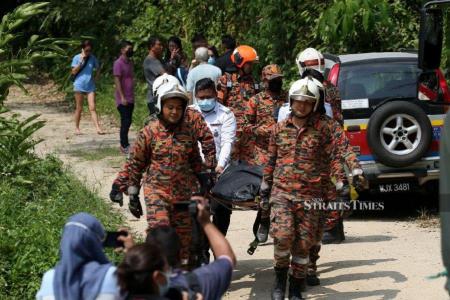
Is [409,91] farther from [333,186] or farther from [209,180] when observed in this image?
[209,180]

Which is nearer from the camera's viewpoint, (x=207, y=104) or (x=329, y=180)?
(x=329, y=180)

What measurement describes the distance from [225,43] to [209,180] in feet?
25.1

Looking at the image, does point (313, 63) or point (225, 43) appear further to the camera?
point (225, 43)

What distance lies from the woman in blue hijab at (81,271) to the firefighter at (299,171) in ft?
11.0

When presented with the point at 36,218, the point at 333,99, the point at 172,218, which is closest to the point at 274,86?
the point at 333,99

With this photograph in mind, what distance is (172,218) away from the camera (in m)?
7.84

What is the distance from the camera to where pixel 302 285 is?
870 cm

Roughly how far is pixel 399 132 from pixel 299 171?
3.24 meters

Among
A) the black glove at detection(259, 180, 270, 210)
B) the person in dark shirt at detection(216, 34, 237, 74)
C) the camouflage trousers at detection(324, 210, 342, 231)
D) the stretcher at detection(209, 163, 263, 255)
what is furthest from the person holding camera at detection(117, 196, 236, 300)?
the person in dark shirt at detection(216, 34, 237, 74)

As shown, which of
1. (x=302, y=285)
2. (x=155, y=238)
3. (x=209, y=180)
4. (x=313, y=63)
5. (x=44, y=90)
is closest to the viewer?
(x=155, y=238)

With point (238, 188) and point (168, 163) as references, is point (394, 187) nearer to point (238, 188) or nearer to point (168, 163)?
point (238, 188)

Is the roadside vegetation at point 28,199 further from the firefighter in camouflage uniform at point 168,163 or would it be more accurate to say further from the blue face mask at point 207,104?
the blue face mask at point 207,104

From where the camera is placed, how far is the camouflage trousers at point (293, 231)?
8125mm

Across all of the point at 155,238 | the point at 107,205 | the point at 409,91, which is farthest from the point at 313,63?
the point at 155,238
